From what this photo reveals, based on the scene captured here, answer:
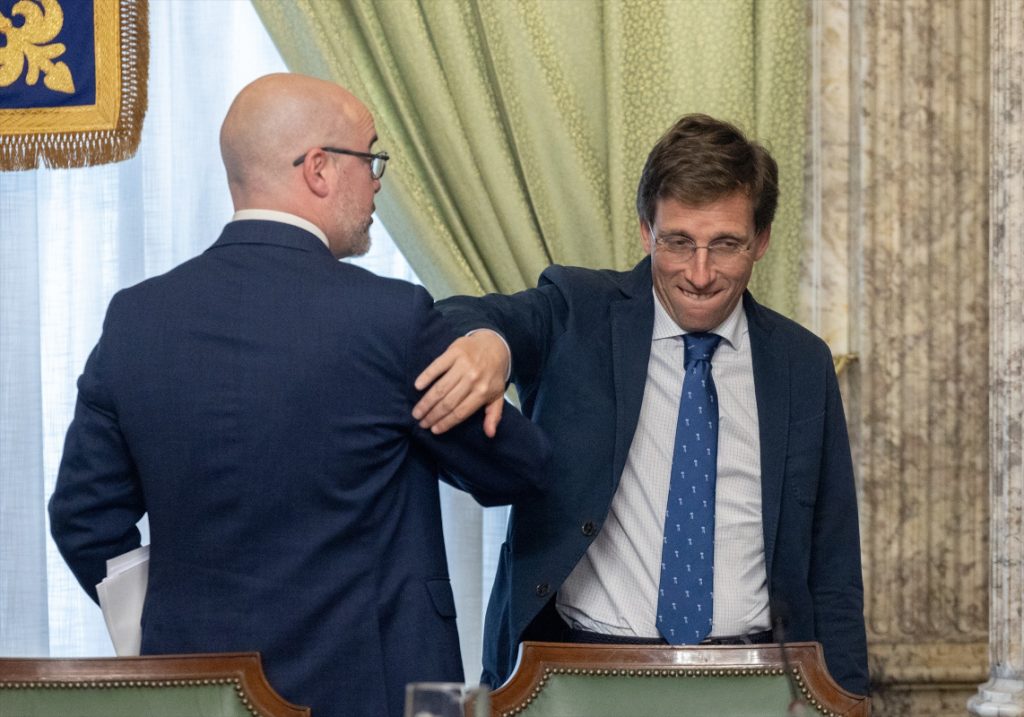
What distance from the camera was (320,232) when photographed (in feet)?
6.73

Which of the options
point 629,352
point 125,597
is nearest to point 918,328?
point 629,352

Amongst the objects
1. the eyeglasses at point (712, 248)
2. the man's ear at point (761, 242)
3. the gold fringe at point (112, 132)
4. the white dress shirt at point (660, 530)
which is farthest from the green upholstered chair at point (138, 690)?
the gold fringe at point (112, 132)

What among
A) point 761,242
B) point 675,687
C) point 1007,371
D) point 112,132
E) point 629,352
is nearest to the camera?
point 675,687

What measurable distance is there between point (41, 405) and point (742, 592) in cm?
200

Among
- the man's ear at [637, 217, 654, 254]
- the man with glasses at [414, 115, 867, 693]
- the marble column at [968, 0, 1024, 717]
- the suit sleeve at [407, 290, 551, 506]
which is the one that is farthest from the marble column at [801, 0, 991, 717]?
the suit sleeve at [407, 290, 551, 506]

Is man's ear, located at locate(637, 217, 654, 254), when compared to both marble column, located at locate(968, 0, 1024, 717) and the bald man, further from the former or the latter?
marble column, located at locate(968, 0, 1024, 717)

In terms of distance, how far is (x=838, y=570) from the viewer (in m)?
2.54

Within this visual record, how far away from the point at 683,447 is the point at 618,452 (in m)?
0.13

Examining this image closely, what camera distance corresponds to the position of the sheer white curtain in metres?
3.47

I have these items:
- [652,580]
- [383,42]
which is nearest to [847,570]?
[652,580]

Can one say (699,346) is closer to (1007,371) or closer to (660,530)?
(660,530)

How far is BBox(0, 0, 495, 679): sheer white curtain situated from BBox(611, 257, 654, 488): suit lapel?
1172mm

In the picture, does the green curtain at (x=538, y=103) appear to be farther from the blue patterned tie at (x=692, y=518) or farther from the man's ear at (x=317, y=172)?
the man's ear at (x=317, y=172)

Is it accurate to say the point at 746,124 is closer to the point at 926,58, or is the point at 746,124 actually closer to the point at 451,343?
the point at 926,58
